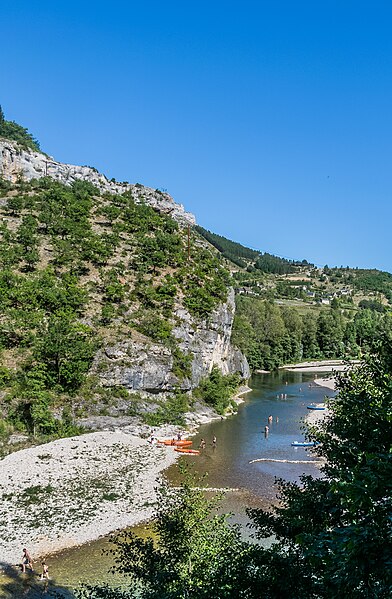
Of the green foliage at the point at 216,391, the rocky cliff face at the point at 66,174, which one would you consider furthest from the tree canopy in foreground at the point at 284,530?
the rocky cliff face at the point at 66,174

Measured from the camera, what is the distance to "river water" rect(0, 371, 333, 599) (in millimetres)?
23641

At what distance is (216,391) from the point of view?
6397 centimetres

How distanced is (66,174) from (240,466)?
10146 centimetres

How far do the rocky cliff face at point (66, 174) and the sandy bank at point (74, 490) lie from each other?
251ft

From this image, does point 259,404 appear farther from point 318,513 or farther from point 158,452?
point 318,513

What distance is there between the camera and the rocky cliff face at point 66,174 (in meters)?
110

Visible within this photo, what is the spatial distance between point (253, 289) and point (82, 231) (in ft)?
352

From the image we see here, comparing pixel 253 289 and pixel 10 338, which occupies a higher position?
pixel 253 289

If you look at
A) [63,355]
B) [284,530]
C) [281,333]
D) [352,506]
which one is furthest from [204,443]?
[281,333]

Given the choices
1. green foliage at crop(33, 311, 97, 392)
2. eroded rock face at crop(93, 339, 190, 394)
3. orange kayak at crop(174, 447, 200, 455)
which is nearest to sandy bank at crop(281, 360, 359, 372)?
eroded rock face at crop(93, 339, 190, 394)

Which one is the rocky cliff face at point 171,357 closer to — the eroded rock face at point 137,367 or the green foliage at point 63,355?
the eroded rock face at point 137,367

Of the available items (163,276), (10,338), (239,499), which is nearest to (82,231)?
(163,276)

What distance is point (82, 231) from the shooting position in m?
84.8

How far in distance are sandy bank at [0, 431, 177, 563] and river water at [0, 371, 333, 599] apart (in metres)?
1.79
